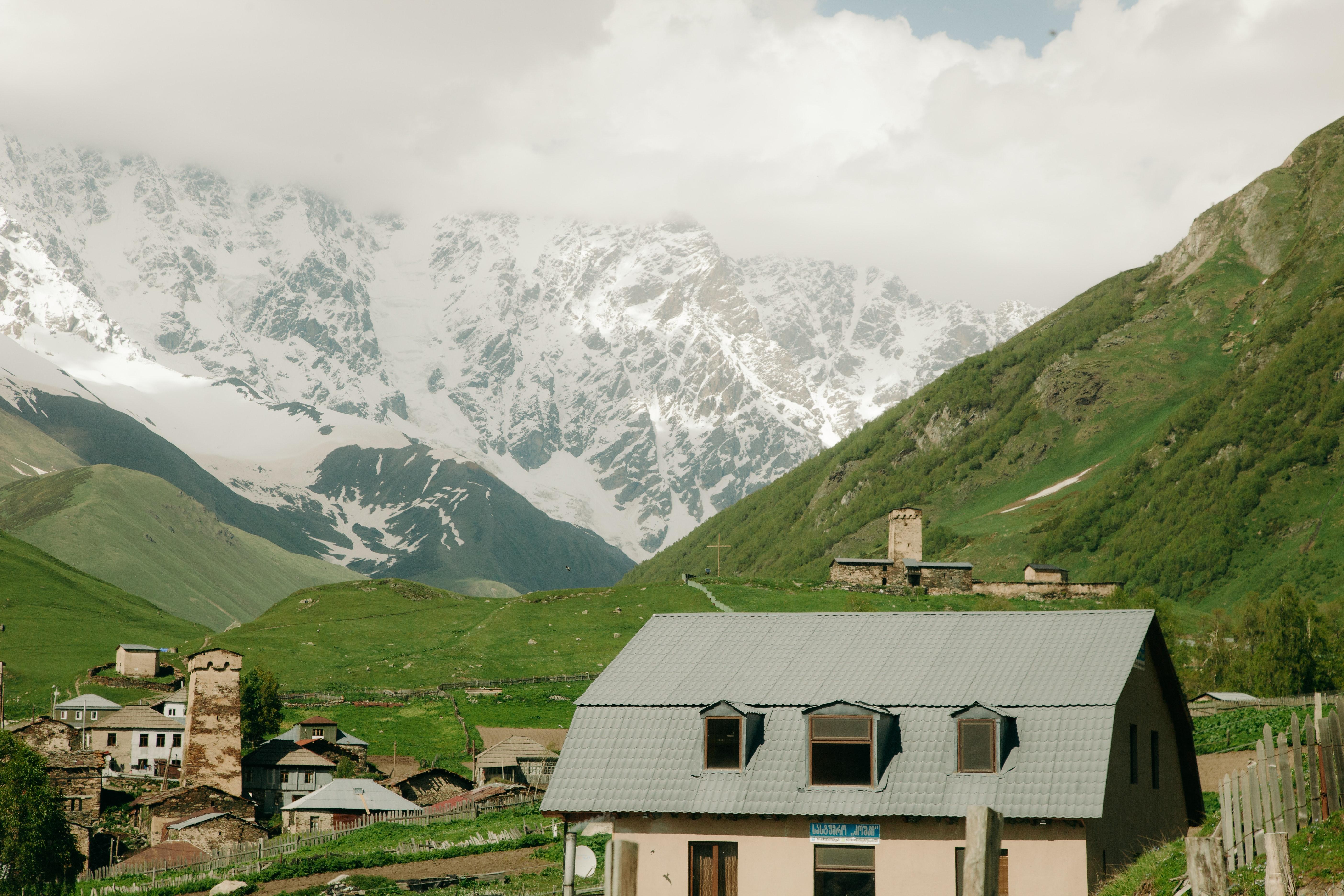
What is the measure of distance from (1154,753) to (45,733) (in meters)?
78.8

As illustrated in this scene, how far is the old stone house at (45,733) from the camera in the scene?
9106 centimetres

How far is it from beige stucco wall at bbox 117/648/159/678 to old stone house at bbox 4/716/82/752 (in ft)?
120

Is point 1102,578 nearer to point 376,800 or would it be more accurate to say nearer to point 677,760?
point 376,800

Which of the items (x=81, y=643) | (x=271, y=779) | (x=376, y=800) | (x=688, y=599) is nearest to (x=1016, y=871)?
(x=376, y=800)

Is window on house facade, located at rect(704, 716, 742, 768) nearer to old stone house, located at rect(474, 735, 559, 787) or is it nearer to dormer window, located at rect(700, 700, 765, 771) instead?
dormer window, located at rect(700, 700, 765, 771)

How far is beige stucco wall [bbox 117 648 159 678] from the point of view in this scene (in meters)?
131

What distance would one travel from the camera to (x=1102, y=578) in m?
181

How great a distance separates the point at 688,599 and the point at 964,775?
9311 cm

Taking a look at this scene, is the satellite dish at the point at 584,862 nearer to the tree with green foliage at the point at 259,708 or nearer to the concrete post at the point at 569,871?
the concrete post at the point at 569,871

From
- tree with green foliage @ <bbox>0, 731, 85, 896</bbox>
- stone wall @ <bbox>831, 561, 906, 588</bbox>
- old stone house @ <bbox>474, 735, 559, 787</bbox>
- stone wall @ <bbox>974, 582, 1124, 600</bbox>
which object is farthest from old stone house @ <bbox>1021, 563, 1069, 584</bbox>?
tree with green foliage @ <bbox>0, 731, 85, 896</bbox>

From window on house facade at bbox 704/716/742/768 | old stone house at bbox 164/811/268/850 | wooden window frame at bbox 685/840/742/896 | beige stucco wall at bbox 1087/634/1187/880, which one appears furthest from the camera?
old stone house at bbox 164/811/268/850

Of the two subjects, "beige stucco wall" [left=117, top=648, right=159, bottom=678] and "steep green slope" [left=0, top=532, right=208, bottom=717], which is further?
"beige stucco wall" [left=117, top=648, right=159, bottom=678]

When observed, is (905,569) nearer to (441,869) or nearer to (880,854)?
(441,869)

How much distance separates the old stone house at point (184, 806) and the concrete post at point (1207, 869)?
68.5 meters
